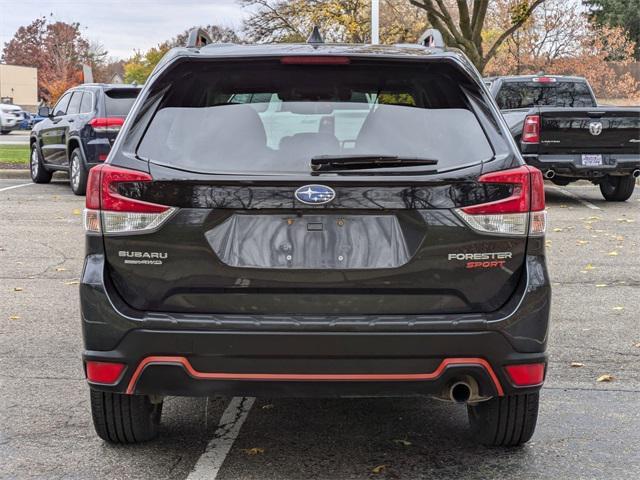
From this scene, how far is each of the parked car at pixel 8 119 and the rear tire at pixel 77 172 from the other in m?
30.6

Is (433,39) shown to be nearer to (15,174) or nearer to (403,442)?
(403,442)

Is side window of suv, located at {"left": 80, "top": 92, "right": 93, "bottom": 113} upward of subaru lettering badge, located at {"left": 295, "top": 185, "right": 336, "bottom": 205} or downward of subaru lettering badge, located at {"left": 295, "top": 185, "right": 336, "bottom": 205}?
downward

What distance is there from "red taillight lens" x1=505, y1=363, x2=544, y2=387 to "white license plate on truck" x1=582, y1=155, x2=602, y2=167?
1023 cm

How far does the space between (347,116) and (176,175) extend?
752 millimetres

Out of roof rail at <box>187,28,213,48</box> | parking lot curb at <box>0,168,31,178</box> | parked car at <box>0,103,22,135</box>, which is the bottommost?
parked car at <box>0,103,22,135</box>

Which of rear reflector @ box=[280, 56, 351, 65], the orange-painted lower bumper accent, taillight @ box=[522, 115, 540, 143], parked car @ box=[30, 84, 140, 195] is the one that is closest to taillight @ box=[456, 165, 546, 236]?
the orange-painted lower bumper accent

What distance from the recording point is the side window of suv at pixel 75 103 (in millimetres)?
15203

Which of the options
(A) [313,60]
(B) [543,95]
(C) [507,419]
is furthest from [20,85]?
(C) [507,419]

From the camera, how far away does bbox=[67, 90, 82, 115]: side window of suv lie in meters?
15.2

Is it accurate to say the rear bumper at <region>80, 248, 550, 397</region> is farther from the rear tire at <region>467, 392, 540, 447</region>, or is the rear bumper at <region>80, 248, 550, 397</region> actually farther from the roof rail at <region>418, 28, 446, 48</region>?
the roof rail at <region>418, 28, 446, 48</region>

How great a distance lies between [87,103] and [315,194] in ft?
39.5

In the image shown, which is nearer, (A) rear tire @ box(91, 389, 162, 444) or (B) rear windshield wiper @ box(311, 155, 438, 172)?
(B) rear windshield wiper @ box(311, 155, 438, 172)

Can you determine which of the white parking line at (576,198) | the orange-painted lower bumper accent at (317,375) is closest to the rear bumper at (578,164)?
the white parking line at (576,198)

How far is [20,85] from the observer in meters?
88.4
